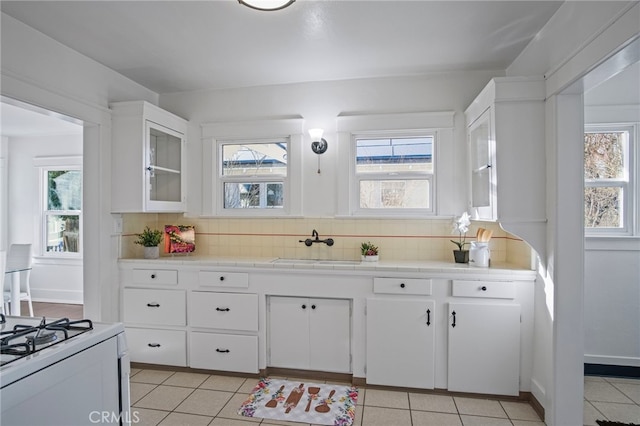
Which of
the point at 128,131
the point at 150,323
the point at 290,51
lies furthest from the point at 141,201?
the point at 290,51

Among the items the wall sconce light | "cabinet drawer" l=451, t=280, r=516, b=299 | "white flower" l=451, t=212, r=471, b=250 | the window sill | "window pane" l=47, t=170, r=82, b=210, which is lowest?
"cabinet drawer" l=451, t=280, r=516, b=299

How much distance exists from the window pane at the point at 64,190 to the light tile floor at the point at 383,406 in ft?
11.6

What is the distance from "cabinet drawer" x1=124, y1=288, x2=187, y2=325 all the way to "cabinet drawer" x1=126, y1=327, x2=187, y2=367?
0.28 ft

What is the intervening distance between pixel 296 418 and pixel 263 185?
195 cm

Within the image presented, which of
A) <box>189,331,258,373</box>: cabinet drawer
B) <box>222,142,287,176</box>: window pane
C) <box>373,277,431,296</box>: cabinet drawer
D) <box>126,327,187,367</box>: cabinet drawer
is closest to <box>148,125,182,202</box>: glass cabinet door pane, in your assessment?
<box>222,142,287,176</box>: window pane

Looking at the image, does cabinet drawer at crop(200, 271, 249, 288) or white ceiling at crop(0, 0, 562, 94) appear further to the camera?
cabinet drawer at crop(200, 271, 249, 288)

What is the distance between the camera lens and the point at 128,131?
9.33ft

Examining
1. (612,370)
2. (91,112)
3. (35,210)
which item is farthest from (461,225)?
(35,210)

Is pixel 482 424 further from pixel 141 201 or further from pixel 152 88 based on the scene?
pixel 152 88

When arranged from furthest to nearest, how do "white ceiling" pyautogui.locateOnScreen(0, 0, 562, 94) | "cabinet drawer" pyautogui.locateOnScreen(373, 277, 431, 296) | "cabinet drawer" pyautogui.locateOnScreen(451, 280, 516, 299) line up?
"cabinet drawer" pyautogui.locateOnScreen(373, 277, 431, 296) < "cabinet drawer" pyautogui.locateOnScreen(451, 280, 516, 299) < "white ceiling" pyautogui.locateOnScreen(0, 0, 562, 94)

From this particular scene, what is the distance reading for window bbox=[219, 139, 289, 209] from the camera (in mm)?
3264

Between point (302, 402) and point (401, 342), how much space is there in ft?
2.64

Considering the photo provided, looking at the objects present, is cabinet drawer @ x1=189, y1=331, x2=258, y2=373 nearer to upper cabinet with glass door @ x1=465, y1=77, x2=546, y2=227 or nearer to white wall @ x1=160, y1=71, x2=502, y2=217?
white wall @ x1=160, y1=71, x2=502, y2=217

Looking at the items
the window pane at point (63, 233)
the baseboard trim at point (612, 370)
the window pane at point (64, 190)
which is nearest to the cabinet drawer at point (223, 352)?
the baseboard trim at point (612, 370)
